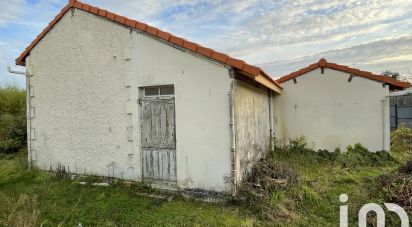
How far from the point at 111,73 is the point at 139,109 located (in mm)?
1377

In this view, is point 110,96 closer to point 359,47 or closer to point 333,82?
point 333,82

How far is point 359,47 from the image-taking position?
1966cm

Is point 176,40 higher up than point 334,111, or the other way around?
point 176,40

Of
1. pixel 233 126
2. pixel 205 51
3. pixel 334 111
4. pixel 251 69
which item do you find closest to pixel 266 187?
pixel 233 126

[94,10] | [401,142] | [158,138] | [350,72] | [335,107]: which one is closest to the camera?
[158,138]

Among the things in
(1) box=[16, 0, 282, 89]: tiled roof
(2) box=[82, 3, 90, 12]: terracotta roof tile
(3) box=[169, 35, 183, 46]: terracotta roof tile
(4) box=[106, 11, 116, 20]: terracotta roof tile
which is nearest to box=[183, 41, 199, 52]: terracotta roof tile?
(1) box=[16, 0, 282, 89]: tiled roof

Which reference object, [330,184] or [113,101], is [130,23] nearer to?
[113,101]

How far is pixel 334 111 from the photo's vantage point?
11.3 meters

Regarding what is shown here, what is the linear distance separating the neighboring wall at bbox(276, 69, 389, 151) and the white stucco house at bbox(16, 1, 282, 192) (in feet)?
10.6

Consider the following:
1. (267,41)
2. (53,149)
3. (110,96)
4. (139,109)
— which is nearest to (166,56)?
(139,109)

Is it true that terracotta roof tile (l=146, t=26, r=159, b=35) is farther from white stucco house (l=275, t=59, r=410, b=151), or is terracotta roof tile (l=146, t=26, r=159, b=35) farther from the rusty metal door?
white stucco house (l=275, t=59, r=410, b=151)

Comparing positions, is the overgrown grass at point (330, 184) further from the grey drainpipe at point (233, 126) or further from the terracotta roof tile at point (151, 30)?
the terracotta roof tile at point (151, 30)

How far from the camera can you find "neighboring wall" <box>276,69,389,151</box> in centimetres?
1073

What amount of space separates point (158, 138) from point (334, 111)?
7.94 meters
